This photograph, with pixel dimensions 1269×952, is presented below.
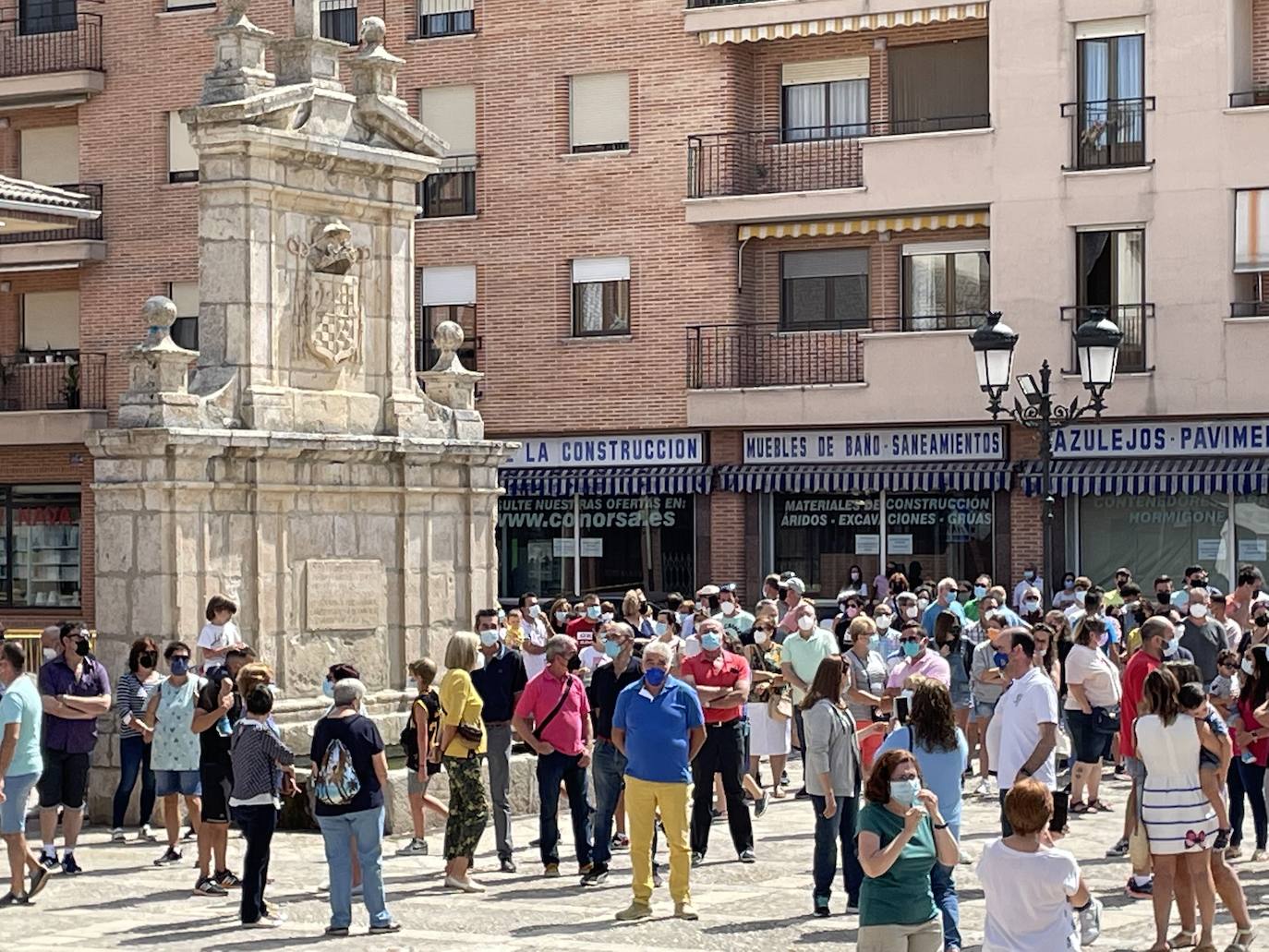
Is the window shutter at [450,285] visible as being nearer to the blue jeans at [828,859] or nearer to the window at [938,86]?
the window at [938,86]

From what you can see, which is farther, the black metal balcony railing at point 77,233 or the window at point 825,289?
the black metal balcony railing at point 77,233

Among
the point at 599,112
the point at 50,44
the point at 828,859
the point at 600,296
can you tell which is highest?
the point at 50,44

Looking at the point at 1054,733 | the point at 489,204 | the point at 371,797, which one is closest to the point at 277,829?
the point at 371,797

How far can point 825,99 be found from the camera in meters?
39.5

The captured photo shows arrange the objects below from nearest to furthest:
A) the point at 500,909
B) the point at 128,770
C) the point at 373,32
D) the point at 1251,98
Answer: the point at 500,909 → the point at 128,770 → the point at 373,32 → the point at 1251,98

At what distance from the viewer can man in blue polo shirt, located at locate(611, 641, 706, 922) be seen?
1661 cm

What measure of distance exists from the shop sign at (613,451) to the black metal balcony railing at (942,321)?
370 cm

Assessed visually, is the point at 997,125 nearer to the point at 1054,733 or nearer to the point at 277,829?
the point at 277,829

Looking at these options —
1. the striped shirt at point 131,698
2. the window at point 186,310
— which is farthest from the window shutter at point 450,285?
the striped shirt at point 131,698

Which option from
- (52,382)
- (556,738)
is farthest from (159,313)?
(52,382)

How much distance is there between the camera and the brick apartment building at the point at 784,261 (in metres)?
35.9

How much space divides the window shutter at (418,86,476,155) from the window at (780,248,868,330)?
5911 mm

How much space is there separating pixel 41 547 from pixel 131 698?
2569cm

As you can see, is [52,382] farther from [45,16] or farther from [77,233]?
[45,16]
